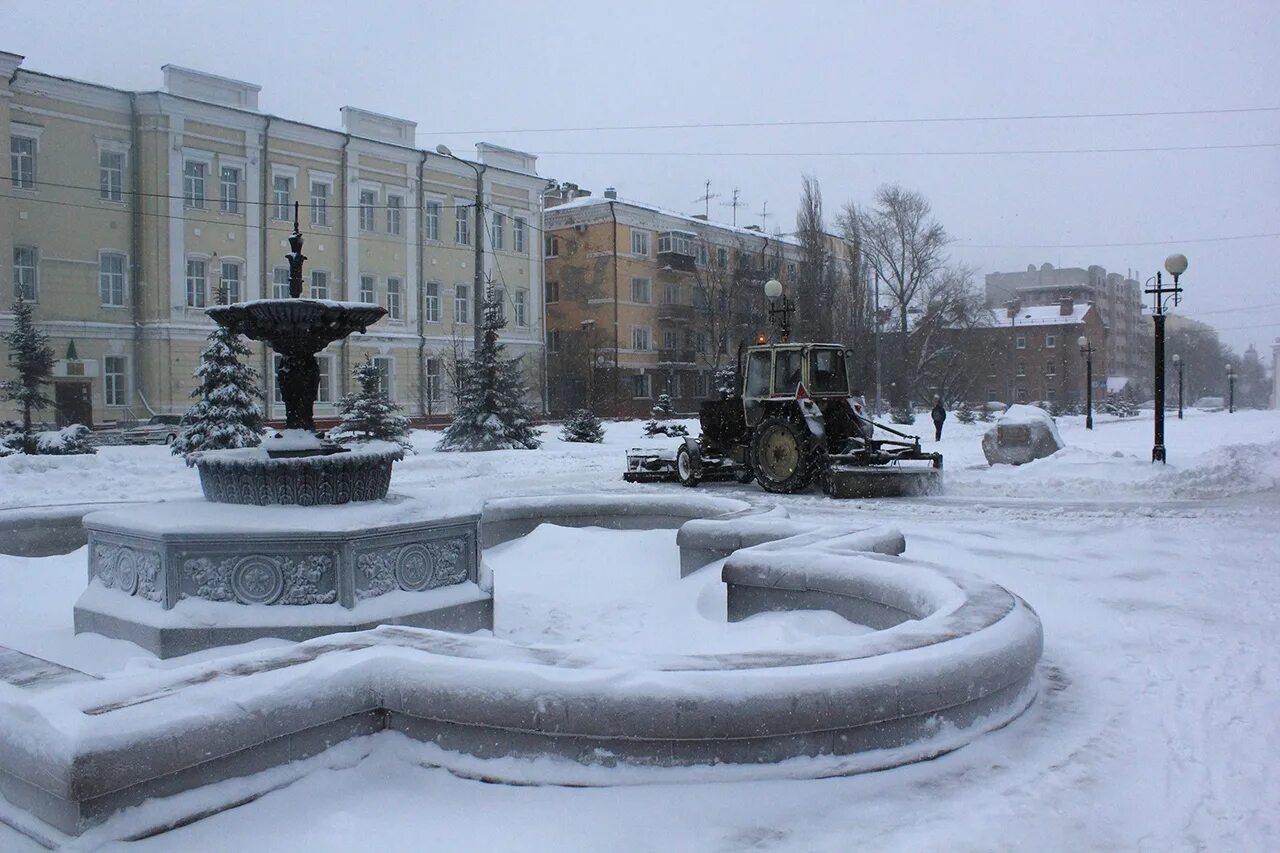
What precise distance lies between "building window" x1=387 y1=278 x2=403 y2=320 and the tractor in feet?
83.1

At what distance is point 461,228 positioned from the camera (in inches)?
1710

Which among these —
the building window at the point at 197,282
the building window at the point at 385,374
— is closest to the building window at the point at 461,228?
the building window at the point at 385,374

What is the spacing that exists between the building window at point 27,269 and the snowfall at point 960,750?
87.7 ft

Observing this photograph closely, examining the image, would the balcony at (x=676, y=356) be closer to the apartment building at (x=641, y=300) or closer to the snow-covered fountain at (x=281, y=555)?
the apartment building at (x=641, y=300)

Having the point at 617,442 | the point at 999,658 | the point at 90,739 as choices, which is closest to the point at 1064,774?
the point at 999,658

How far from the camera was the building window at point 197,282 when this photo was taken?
34.6 m

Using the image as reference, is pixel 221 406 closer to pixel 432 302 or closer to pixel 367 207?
pixel 367 207

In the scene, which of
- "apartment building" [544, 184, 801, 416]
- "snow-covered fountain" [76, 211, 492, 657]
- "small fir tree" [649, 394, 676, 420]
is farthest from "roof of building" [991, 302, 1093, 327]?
"snow-covered fountain" [76, 211, 492, 657]

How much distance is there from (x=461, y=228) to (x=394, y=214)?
3.52 metres

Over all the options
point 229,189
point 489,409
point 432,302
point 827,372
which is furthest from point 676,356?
point 827,372

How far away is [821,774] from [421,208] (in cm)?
3984

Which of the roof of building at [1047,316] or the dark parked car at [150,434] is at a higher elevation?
the roof of building at [1047,316]

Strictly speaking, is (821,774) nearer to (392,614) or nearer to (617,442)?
(392,614)

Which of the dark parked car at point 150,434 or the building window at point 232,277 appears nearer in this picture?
the dark parked car at point 150,434
